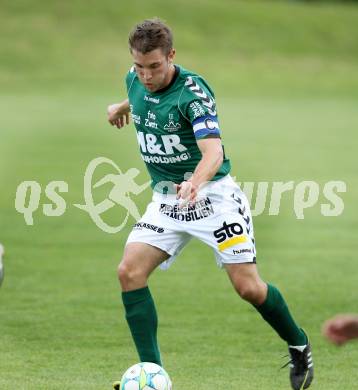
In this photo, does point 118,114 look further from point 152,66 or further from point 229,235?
point 229,235

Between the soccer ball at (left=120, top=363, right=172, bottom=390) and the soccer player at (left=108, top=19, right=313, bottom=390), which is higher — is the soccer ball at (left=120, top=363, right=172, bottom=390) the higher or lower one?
the lower one

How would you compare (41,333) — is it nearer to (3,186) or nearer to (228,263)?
(228,263)

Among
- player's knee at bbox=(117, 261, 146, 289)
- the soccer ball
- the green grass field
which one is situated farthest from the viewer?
the green grass field

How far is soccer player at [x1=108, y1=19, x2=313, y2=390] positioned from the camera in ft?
23.1

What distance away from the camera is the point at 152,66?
7004 millimetres

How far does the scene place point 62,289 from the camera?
10.6 m

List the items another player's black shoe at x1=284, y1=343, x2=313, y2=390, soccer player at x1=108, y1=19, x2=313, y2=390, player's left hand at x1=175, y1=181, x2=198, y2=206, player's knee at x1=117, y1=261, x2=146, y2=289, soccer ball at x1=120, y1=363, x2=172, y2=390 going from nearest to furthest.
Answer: player's left hand at x1=175, y1=181, x2=198, y2=206, soccer ball at x1=120, y1=363, x2=172, y2=390, soccer player at x1=108, y1=19, x2=313, y2=390, player's knee at x1=117, y1=261, x2=146, y2=289, another player's black shoe at x1=284, y1=343, x2=313, y2=390

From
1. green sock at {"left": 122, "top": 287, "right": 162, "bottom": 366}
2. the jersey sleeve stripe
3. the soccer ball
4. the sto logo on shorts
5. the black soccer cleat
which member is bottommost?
the black soccer cleat

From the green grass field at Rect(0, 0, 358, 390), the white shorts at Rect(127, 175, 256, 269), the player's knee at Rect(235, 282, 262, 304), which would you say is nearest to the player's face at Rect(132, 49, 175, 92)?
the white shorts at Rect(127, 175, 256, 269)

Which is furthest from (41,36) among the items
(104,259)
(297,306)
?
(297,306)

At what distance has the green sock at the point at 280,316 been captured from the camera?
728cm

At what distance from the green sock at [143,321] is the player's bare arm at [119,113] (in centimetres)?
161

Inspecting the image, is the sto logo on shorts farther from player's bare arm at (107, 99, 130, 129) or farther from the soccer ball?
player's bare arm at (107, 99, 130, 129)

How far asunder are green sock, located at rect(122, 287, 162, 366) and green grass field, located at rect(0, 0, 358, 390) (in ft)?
1.26
